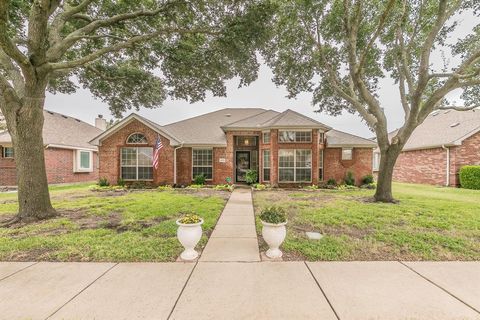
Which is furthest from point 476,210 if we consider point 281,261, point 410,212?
point 281,261

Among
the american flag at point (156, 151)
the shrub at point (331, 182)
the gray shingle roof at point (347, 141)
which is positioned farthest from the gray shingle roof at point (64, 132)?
the gray shingle roof at point (347, 141)

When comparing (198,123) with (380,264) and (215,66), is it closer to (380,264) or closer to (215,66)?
(215,66)

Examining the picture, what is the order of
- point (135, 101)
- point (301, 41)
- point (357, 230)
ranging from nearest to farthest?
point (357, 230), point (301, 41), point (135, 101)

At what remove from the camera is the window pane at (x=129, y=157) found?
14.3 m

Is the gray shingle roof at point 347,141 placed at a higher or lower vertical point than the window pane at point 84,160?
higher

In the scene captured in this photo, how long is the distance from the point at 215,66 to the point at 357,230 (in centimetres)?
→ 794

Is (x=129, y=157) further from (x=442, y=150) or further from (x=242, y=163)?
(x=442, y=150)

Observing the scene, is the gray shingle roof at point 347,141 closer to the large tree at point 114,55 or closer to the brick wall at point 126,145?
the large tree at point 114,55

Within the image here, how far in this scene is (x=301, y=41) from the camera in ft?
32.8

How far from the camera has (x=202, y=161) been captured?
49.5 feet

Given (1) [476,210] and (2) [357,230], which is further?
(1) [476,210]

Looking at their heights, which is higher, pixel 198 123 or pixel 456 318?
pixel 198 123

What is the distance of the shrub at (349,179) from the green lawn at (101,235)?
10.6 m

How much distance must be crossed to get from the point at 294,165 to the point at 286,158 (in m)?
0.73
